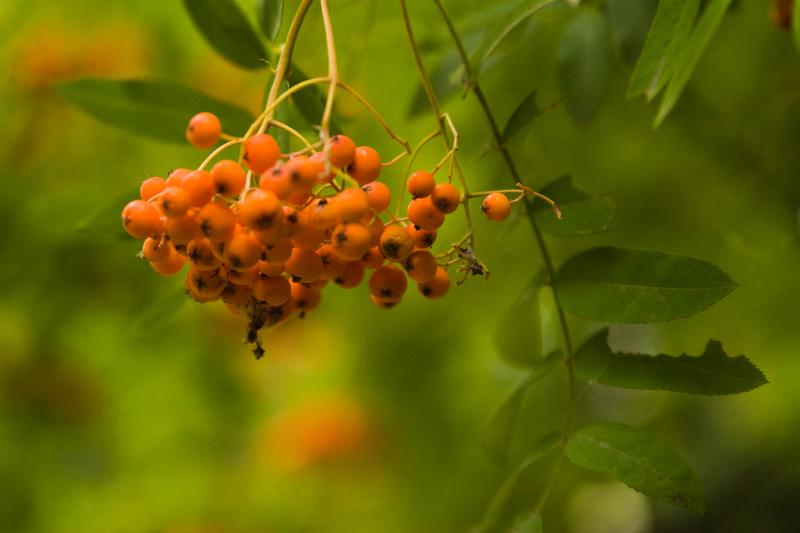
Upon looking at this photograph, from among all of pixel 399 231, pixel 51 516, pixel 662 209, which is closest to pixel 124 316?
pixel 51 516

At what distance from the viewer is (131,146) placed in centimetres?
197

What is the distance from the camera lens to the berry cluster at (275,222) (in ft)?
2.37

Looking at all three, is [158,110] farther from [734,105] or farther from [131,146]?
[734,105]

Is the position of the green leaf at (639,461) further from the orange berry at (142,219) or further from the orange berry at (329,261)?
the orange berry at (142,219)

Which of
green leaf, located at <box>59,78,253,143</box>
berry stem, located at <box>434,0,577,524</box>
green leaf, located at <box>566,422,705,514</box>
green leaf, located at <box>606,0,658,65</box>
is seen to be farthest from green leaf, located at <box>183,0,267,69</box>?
green leaf, located at <box>566,422,705,514</box>

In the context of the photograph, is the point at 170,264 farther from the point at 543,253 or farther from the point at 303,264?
the point at 543,253

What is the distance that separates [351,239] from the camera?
74 cm

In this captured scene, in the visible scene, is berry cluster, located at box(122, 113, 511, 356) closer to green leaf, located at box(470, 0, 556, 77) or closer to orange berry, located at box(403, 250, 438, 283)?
orange berry, located at box(403, 250, 438, 283)

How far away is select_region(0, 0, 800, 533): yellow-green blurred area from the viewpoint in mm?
1572

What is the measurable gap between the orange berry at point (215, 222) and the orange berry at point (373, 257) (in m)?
0.16

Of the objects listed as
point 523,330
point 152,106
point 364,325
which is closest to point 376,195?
point 523,330

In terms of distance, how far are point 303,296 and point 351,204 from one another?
0.24 meters

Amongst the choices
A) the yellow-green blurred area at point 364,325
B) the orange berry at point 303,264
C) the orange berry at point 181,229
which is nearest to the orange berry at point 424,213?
the orange berry at point 303,264

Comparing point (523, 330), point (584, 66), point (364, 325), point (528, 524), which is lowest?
point (364, 325)
